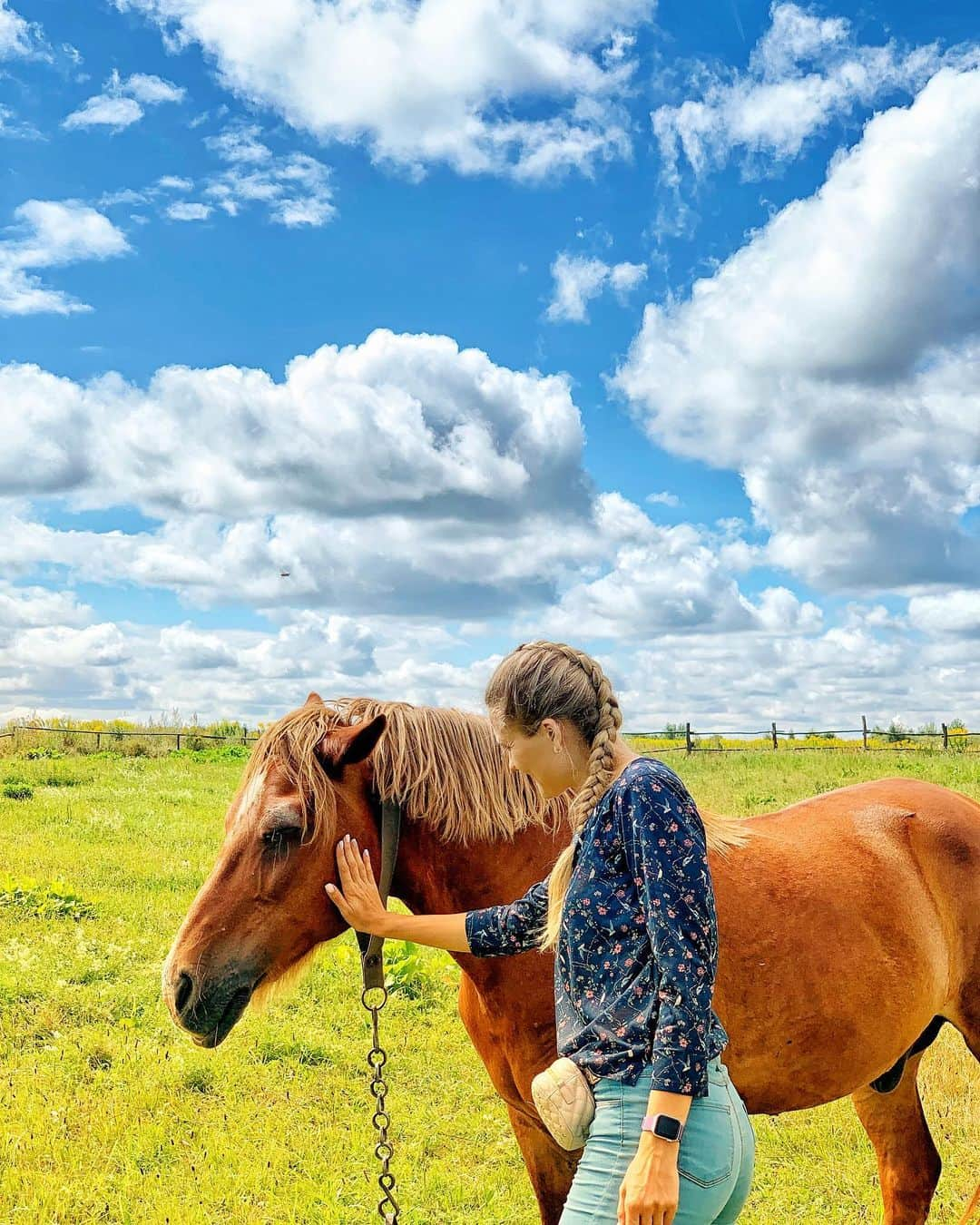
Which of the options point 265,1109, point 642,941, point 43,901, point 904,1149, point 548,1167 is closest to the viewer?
point 642,941

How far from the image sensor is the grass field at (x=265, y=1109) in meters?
5.30

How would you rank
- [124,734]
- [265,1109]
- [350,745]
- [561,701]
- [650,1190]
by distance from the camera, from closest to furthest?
1. [650,1190]
2. [561,701]
3. [350,745]
4. [265,1109]
5. [124,734]

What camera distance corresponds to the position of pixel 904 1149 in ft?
15.7

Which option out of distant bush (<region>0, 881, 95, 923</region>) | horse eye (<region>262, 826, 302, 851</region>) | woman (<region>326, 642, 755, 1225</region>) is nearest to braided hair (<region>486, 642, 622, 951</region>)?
woman (<region>326, 642, 755, 1225</region>)

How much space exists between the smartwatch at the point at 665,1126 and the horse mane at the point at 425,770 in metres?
1.46

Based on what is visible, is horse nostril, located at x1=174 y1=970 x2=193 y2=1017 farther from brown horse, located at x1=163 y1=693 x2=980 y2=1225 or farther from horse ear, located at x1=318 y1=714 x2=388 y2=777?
horse ear, located at x1=318 y1=714 x2=388 y2=777

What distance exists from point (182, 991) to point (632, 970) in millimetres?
1661

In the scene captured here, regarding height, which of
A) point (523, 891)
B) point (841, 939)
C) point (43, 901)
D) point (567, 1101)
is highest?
point (523, 891)

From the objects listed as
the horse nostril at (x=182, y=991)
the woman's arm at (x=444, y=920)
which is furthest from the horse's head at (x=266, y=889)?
the woman's arm at (x=444, y=920)

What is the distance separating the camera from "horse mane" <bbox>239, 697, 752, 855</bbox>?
3143 mm

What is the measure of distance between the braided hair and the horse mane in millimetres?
967

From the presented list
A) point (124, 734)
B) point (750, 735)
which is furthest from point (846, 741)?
point (124, 734)

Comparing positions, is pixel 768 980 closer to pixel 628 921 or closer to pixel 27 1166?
pixel 628 921

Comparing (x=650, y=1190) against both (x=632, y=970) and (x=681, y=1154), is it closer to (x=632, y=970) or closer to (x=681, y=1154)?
(x=681, y=1154)
